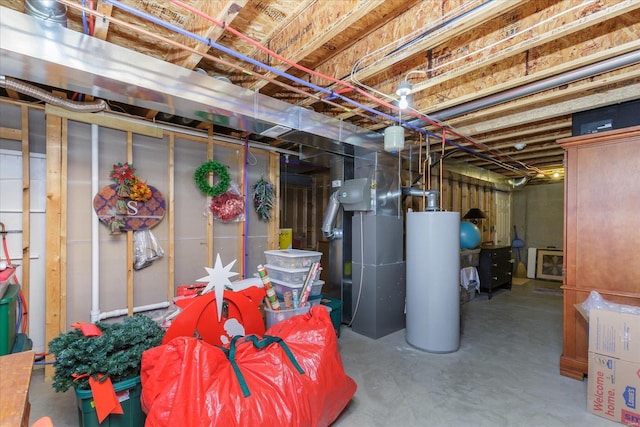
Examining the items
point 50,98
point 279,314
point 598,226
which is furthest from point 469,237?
point 50,98

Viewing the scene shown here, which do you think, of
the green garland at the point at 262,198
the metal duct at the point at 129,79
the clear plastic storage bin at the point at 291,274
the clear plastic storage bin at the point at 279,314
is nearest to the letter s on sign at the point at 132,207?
the metal duct at the point at 129,79

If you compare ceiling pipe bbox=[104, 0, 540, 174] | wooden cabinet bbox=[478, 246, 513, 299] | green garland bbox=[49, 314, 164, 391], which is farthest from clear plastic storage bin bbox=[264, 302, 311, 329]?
wooden cabinet bbox=[478, 246, 513, 299]

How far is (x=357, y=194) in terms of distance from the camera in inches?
139

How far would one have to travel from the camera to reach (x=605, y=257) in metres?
2.50

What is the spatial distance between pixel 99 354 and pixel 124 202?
155 cm

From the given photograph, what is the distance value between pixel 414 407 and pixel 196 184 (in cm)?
289

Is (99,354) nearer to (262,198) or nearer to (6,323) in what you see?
(6,323)

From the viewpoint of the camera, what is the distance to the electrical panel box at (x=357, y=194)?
353 cm

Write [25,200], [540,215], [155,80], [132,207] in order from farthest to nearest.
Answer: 1. [540,215]
2. [132,207]
3. [25,200]
4. [155,80]

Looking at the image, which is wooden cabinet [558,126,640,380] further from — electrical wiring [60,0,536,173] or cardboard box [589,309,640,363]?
electrical wiring [60,0,536,173]

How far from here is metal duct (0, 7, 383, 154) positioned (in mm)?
1595

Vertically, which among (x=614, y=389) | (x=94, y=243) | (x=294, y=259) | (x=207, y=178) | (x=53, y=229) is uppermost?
(x=207, y=178)

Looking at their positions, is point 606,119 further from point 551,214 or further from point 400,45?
point 551,214

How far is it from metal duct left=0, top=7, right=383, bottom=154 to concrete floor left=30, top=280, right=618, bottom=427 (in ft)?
7.28
